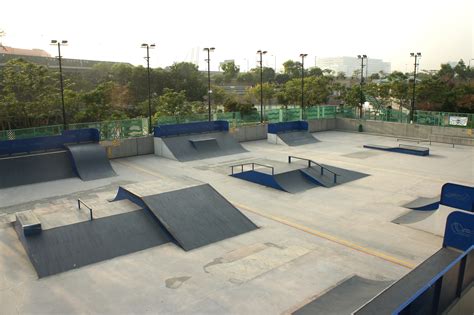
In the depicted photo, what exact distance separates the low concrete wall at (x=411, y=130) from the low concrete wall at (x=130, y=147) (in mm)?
19678

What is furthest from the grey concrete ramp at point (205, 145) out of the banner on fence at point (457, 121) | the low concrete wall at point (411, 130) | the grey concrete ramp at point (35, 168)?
the banner on fence at point (457, 121)

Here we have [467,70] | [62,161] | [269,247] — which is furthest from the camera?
[467,70]

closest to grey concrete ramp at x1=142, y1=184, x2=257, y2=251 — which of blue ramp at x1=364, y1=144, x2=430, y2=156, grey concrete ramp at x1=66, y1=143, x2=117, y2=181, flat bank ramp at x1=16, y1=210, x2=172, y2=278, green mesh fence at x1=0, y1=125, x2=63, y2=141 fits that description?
flat bank ramp at x1=16, y1=210, x2=172, y2=278

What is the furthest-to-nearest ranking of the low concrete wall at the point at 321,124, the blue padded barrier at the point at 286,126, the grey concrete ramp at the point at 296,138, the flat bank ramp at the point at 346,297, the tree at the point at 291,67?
the tree at the point at 291,67
the low concrete wall at the point at 321,124
the blue padded barrier at the point at 286,126
the grey concrete ramp at the point at 296,138
the flat bank ramp at the point at 346,297

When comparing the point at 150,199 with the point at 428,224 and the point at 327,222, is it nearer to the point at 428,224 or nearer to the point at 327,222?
the point at 327,222

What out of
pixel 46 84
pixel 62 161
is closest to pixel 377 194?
pixel 62 161

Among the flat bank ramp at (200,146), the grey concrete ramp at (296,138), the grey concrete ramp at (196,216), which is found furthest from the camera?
the grey concrete ramp at (296,138)

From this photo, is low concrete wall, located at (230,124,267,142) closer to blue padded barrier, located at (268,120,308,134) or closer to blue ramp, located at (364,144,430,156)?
blue padded barrier, located at (268,120,308,134)

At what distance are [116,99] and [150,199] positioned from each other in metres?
43.1

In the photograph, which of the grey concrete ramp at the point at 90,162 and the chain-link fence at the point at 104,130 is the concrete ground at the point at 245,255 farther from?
the chain-link fence at the point at 104,130

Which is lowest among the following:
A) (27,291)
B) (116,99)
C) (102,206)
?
(27,291)

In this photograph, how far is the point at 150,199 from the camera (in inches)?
462

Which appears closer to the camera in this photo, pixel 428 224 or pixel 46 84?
pixel 428 224

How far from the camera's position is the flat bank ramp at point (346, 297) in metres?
7.29
